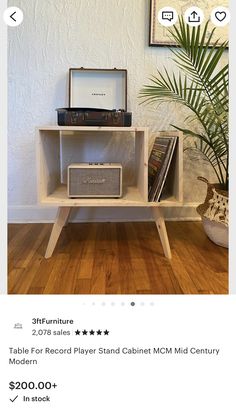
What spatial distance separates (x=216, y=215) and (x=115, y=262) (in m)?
0.36

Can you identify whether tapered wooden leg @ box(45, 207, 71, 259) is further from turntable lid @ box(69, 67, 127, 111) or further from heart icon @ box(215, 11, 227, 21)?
heart icon @ box(215, 11, 227, 21)

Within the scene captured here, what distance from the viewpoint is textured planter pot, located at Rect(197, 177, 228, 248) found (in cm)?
95

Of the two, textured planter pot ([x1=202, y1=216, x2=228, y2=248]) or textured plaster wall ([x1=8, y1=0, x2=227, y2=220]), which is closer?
textured planter pot ([x1=202, y1=216, x2=228, y2=248])

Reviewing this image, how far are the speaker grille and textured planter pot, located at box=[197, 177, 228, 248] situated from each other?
313mm

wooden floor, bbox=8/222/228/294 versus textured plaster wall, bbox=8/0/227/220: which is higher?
textured plaster wall, bbox=8/0/227/220

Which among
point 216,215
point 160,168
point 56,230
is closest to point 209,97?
point 160,168

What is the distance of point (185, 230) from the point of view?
1.21 meters

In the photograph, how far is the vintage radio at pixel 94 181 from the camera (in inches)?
36.4

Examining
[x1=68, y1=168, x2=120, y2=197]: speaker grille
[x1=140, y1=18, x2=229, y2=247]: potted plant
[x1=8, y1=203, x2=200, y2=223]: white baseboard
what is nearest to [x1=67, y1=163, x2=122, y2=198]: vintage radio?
[x1=68, y1=168, x2=120, y2=197]: speaker grille

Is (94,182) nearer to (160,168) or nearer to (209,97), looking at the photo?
(160,168)

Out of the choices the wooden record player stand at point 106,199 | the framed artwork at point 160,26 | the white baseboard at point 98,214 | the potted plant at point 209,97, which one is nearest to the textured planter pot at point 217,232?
the potted plant at point 209,97

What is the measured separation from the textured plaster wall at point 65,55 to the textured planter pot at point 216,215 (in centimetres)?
36
